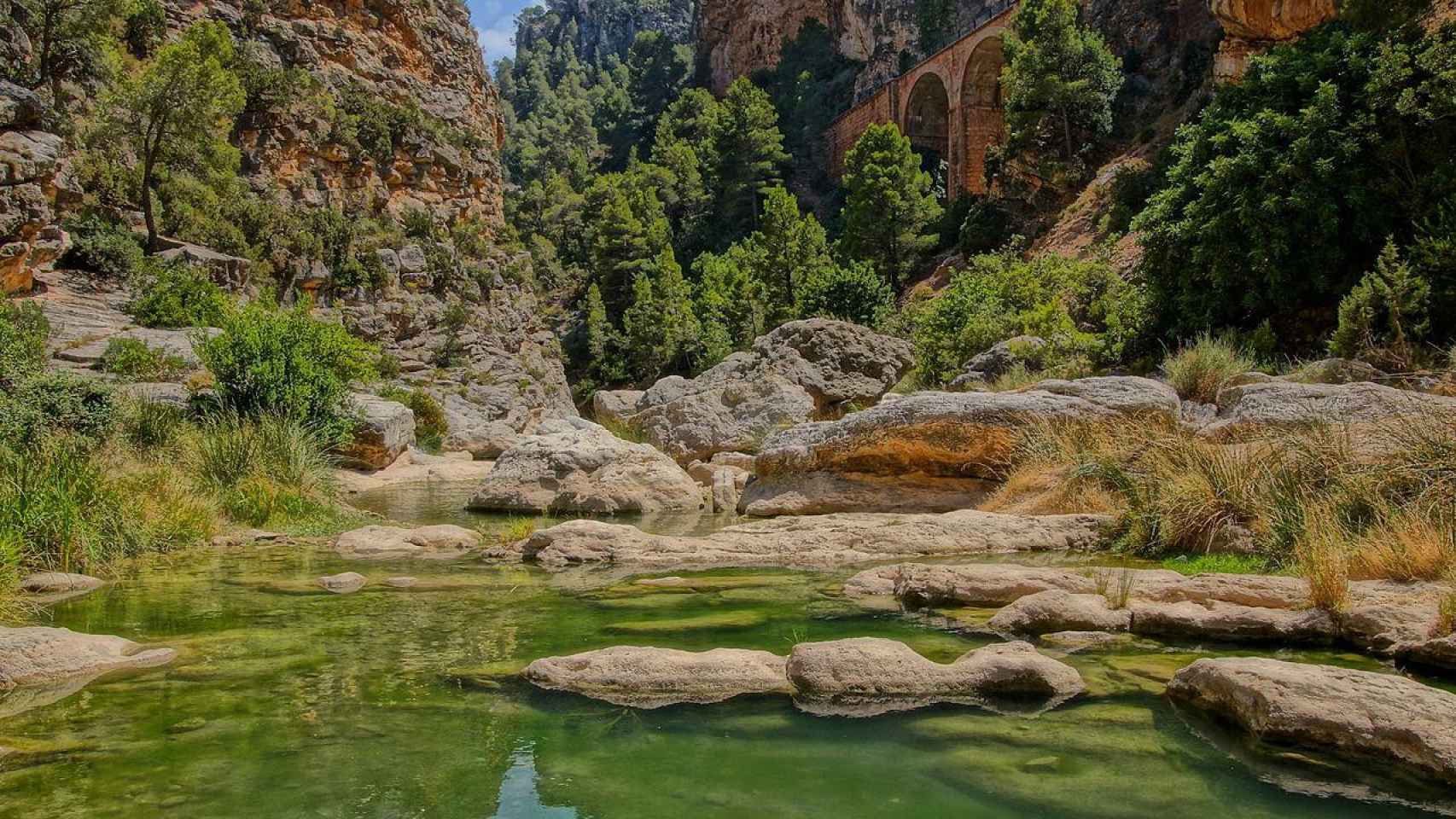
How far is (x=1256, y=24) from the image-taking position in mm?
23797

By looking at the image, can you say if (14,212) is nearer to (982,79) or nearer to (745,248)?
(745,248)

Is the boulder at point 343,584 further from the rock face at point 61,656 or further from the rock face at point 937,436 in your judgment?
the rock face at point 937,436

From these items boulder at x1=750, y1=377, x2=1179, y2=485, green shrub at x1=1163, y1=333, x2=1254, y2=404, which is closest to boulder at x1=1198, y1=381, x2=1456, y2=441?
boulder at x1=750, y1=377, x2=1179, y2=485

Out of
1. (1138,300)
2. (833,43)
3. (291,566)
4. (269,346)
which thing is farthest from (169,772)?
(833,43)

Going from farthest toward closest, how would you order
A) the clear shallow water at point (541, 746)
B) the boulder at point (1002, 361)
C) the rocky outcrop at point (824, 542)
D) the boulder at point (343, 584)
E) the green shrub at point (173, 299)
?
the green shrub at point (173, 299) < the boulder at point (1002, 361) < the rocky outcrop at point (824, 542) < the boulder at point (343, 584) < the clear shallow water at point (541, 746)

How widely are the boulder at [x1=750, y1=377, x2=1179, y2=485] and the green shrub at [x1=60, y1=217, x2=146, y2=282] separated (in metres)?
20.8

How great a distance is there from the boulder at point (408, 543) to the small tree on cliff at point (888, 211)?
32264 mm

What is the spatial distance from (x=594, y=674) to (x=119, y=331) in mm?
18340

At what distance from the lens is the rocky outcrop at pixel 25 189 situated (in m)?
18.7

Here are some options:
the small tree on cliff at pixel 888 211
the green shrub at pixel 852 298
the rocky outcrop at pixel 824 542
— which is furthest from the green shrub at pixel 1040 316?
the small tree on cliff at pixel 888 211

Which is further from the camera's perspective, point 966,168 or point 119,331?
point 966,168

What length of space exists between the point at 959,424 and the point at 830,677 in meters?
6.58

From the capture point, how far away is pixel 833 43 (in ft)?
218

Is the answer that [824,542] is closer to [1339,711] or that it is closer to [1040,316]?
[1339,711]
